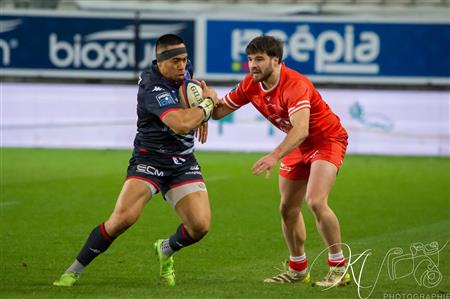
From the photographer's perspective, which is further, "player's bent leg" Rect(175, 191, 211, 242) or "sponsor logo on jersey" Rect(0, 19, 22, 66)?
"sponsor logo on jersey" Rect(0, 19, 22, 66)

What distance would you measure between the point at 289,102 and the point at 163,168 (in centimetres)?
113

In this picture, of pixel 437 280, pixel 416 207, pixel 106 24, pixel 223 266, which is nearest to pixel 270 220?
pixel 416 207

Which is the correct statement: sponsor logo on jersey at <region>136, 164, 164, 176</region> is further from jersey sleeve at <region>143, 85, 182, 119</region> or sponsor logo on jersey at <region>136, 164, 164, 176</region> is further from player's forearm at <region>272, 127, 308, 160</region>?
player's forearm at <region>272, 127, 308, 160</region>

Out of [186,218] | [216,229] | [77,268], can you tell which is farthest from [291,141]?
[216,229]

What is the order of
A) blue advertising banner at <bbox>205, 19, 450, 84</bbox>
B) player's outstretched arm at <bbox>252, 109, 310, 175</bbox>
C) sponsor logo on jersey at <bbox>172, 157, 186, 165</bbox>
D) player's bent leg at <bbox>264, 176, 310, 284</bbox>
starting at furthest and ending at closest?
blue advertising banner at <bbox>205, 19, 450, 84</bbox>, player's bent leg at <bbox>264, 176, 310, 284</bbox>, sponsor logo on jersey at <bbox>172, 157, 186, 165</bbox>, player's outstretched arm at <bbox>252, 109, 310, 175</bbox>

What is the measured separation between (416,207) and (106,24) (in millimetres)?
10570

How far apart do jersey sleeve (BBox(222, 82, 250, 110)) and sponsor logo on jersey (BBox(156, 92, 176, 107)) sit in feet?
2.81

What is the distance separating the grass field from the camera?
8125mm

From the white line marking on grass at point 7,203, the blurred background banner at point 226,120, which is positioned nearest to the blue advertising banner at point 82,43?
the blurred background banner at point 226,120

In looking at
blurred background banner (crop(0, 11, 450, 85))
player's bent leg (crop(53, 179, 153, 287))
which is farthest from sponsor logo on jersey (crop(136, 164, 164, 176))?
blurred background banner (crop(0, 11, 450, 85))

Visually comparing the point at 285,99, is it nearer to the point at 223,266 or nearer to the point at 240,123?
the point at 223,266

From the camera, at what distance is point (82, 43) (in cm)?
2245

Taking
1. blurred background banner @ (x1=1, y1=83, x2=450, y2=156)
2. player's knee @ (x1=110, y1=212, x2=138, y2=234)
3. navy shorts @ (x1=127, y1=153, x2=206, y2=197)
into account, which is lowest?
blurred background banner @ (x1=1, y1=83, x2=450, y2=156)

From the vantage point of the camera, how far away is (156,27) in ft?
73.5
